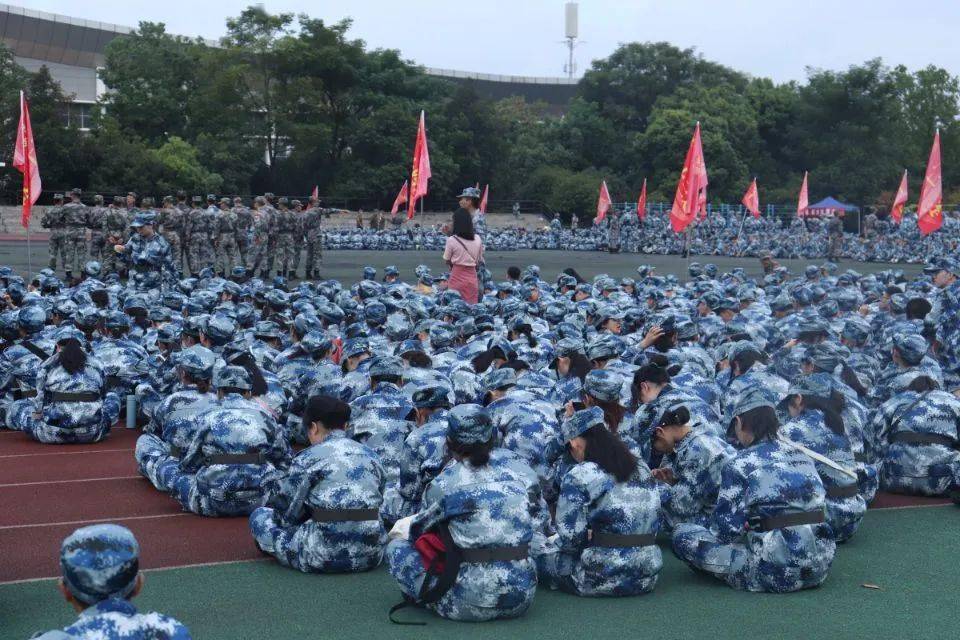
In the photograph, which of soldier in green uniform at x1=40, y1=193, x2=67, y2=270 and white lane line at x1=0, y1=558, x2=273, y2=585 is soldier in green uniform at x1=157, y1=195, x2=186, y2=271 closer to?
soldier in green uniform at x1=40, y1=193, x2=67, y2=270

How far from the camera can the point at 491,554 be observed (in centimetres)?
547

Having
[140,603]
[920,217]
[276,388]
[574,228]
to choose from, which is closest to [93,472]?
[276,388]

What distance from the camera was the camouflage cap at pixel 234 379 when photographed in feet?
25.7

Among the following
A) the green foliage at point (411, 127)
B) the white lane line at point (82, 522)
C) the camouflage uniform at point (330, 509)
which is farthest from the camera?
the green foliage at point (411, 127)

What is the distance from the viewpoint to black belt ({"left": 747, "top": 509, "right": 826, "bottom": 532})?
5879 mm

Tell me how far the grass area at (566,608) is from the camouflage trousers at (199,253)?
17.5 meters

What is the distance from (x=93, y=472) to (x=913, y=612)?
6.56 metres

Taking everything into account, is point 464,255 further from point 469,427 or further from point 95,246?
point 95,246

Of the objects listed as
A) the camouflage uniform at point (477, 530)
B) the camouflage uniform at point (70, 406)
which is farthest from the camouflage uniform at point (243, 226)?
the camouflage uniform at point (477, 530)

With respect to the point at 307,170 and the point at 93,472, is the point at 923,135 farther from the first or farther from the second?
the point at 93,472

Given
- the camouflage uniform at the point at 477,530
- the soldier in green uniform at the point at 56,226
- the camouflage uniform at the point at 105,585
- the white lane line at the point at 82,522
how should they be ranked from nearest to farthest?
1. the camouflage uniform at the point at 105,585
2. the camouflage uniform at the point at 477,530
3. the white lane line at the point at 82,522
4. the soldier in green uniform at the point at 56,226

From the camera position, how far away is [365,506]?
631 centimetres

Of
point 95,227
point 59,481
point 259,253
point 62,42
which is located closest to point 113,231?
point 95,227

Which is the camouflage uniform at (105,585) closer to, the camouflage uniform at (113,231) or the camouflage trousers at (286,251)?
the camouflage uniform at (113,231)
